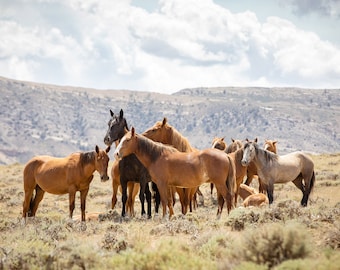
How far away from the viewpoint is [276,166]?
1481 cm

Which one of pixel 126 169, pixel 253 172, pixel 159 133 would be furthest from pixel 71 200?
pixel 253 172

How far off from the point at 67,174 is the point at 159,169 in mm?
2837

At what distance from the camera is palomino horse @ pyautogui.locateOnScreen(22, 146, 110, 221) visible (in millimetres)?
13195

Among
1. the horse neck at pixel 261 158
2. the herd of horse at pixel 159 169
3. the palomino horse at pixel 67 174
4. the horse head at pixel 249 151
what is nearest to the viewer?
the herd of horse at pixel 159 169

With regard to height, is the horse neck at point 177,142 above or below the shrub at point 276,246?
above

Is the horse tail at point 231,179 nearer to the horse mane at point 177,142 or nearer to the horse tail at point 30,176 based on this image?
the horse mane at point 177,142

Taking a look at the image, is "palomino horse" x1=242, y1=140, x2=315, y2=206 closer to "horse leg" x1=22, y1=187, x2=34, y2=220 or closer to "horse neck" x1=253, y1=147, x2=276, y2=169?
"horse neck" x1=253, y1=147, x2=276, y2=169

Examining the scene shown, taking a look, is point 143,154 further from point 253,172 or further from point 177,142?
point 253,172

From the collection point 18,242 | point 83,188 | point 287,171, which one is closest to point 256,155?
point 287,171

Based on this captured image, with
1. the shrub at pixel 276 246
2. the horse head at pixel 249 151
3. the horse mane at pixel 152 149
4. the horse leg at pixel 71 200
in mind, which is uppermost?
the horse mane at pixel 152 149

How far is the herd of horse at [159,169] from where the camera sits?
11.8m

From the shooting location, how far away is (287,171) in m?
15.1

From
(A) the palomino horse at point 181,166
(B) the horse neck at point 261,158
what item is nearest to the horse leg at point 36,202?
(A) the palomino horse at point 181,166

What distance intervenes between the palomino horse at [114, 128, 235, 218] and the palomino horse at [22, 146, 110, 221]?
1284 millimetres
